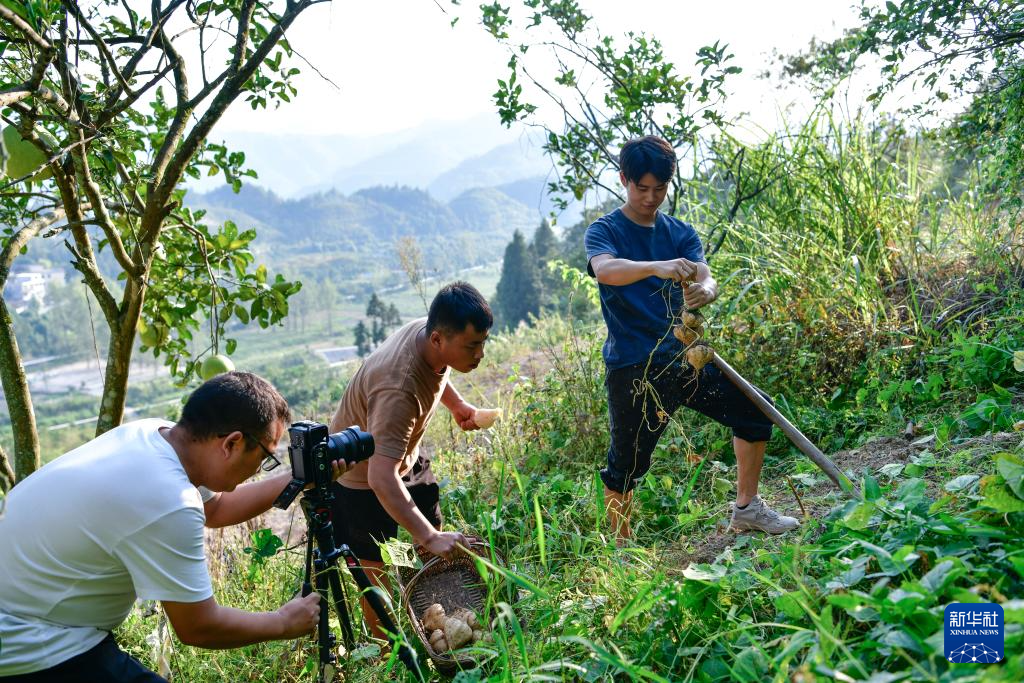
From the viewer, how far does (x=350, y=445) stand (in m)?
2.12

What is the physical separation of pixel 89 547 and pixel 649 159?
212 centimetres

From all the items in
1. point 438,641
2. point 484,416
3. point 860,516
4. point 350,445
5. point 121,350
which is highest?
point 121,350

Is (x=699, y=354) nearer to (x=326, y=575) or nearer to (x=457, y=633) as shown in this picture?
(x=457, y=633)

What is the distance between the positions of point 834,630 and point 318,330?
81649 mm

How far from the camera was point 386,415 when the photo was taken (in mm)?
2426

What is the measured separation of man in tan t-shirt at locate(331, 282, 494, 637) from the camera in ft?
7.80

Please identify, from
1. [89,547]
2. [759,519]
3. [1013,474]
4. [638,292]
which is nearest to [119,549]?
[89,547]

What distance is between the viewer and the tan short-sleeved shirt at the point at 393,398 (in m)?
2.43

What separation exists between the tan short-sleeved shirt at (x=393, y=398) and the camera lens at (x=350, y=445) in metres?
0.24

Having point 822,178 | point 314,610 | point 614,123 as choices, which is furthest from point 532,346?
point 314,610

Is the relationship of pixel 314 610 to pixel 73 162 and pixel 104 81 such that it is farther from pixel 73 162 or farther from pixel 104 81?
pixel 104 81

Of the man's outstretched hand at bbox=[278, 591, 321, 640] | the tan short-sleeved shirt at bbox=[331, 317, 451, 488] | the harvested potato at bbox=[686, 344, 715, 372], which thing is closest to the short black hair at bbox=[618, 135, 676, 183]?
the harvested potato at bbox=[686, 344, 715, 372]

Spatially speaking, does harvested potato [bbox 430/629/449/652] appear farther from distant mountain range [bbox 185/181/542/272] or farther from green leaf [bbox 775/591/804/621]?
distant mountain range [bbox 185/181/542/272]

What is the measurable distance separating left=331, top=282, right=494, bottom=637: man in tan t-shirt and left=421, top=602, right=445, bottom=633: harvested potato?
17 centimetres
